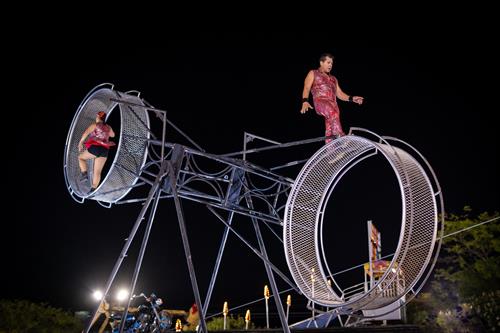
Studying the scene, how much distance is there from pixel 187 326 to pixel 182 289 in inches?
127

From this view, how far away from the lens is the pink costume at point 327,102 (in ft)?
24.6

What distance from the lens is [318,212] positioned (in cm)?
793

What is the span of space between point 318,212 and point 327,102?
1601 millimetres

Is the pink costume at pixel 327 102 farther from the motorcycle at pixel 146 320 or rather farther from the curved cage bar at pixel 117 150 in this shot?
the motorcycle at pixel 146 320

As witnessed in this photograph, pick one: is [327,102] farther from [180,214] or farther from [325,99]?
[180,214]

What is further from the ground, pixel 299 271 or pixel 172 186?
pixel 172 186

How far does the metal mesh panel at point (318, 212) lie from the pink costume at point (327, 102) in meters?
0.30

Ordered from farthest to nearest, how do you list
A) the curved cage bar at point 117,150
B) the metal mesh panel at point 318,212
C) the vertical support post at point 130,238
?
the curved cage bar at point 117,150 → the vertical support post at point 130,238 → the metal mesh panel at point 318,212

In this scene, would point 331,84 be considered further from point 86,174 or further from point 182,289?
point 182,289

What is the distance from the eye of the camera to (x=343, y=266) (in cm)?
1870

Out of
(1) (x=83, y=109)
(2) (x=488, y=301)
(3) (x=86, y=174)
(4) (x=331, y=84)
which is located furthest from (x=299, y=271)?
(2) (x=488, y=301)

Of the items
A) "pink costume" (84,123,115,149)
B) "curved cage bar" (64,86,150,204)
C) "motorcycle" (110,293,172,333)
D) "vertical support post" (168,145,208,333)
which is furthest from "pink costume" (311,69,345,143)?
"motorcycle" (110,293,172,333)

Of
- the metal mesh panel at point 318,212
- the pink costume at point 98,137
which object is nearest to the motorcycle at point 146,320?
the pink costume at point 98,137

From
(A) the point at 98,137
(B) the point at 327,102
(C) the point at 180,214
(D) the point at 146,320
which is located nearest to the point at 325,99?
(B) the point at 327,102
